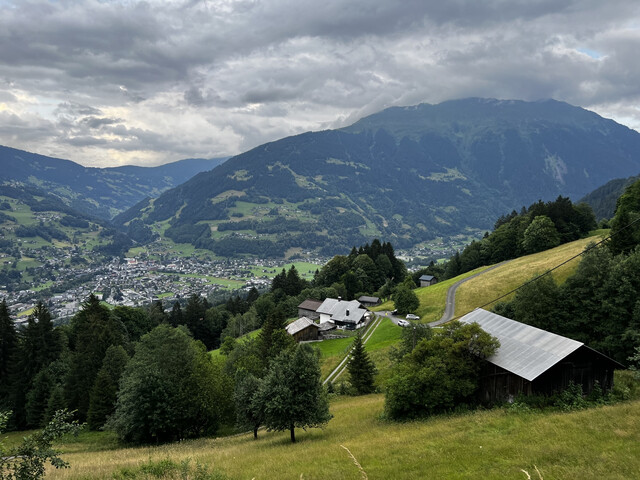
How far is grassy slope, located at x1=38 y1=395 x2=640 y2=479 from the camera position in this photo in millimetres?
14164

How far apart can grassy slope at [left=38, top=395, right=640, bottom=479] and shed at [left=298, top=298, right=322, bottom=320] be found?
6425 centimetres

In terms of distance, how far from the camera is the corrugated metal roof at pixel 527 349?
2372 cm

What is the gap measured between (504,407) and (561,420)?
524cm

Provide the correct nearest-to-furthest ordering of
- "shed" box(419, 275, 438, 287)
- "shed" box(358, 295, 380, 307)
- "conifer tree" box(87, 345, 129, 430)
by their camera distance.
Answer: "conifer tree" box(87, 345, 129, 430) < "shed" box(358, 295, 380, 307) < "shed" box(419, 275, 438, 287)

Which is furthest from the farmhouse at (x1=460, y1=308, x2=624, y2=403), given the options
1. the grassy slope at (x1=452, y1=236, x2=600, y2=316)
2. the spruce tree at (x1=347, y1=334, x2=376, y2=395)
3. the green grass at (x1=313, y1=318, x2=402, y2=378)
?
the grassy slope at (x1=452, y1=236, x2=600, y2=316)

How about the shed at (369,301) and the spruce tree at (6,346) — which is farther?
the shed at (369,301)

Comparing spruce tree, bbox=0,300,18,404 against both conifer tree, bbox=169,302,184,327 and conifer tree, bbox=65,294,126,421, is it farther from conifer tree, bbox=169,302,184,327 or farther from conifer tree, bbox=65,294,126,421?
conifer tree, bbox=169,302,184,327

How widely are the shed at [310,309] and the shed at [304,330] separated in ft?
30.6

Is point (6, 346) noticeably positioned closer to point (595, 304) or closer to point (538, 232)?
point (595, 304)

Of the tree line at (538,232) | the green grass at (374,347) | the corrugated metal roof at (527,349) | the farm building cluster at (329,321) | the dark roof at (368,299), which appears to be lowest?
the green grass at (374,347)

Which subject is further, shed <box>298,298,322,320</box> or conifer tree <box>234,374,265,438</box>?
shed <box>298,298,322,320</box>

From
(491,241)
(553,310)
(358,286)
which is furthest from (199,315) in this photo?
(553,310)

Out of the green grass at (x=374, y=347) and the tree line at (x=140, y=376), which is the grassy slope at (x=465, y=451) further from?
the green grass at (x=374, y=347)

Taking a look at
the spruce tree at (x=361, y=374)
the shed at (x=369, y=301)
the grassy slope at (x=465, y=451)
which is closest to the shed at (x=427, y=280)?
the shed at (x=369, y=301)
